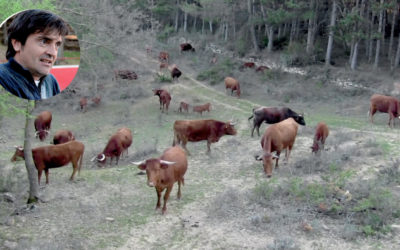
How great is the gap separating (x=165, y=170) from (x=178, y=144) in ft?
20.0

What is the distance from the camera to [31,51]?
3.02m

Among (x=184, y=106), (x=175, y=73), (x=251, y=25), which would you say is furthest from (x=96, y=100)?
(x=251, y=25)

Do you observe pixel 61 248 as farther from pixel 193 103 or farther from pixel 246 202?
pixel 193 103

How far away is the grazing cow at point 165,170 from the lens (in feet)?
32.5

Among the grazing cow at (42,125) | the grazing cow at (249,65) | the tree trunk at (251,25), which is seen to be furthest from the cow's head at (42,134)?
the tree trunk at (251,25)

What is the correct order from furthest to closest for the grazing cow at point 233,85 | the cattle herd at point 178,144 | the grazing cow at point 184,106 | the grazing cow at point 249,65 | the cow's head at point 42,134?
the grazing cow at point 249,65
the grazing cow at point 233,85
the grazing cow at point 184,106
the cow's head at point 42,134
the cattle herd at point 178,144

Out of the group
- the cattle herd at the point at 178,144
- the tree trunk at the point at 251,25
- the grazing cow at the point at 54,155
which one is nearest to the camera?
the cattle herd at the point at 178,144

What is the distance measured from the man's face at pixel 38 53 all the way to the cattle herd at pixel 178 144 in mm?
6822

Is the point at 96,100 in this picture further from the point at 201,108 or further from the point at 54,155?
the point at 54,155

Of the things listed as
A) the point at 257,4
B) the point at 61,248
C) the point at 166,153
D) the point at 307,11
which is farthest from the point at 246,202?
the point at 257,4

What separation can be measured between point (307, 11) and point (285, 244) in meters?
26.9

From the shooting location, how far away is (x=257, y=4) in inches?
1467

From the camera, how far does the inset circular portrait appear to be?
2.93 meters

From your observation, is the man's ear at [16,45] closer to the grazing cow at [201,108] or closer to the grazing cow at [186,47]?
the grazing cow at [201,108]
